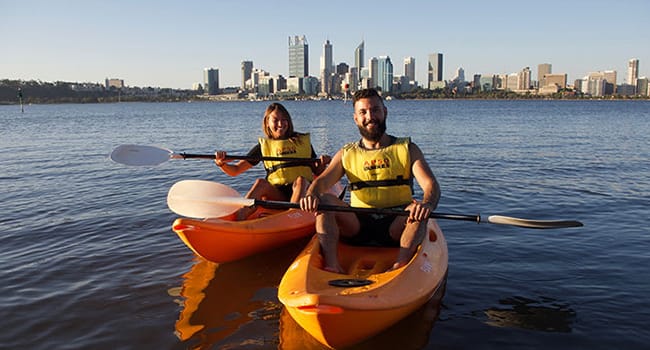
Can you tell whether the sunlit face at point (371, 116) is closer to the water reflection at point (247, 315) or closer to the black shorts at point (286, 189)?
the water reflection at point (247, 315)

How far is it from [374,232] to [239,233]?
152 centimetres

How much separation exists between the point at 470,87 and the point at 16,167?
128989 mm

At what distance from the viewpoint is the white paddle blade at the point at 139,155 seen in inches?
270

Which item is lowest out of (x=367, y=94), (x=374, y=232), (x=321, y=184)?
(x=374, y=232)

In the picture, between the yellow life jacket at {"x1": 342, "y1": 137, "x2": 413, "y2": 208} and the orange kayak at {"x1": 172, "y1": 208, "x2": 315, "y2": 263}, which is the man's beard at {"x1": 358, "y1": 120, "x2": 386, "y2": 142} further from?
the orange kayak at {"x1": 172, "y1": 208, "x2": 315, "y2": 263}

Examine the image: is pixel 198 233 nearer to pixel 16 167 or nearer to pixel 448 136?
pixel 16 167

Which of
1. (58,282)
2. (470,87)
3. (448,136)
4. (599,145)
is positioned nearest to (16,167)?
(58,282)

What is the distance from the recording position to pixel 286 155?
21.3ft

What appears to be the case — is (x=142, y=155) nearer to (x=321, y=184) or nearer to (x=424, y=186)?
(x=321, y=184)

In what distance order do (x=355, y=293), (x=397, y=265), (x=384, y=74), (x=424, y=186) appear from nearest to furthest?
1. (x=355, y=293)
2. (x=397, y=265)
3. (x=424, y=186)
4. (x=384, y=74)

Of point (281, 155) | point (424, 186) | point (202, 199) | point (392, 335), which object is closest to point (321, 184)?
point (424, 186)

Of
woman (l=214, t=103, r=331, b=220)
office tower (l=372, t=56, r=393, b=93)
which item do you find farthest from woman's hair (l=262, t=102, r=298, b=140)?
office tower (l=372, t=56, r=393, b=93)

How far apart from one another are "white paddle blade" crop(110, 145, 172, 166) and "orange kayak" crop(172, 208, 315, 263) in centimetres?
174

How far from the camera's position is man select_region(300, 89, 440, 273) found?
14.1 feet
